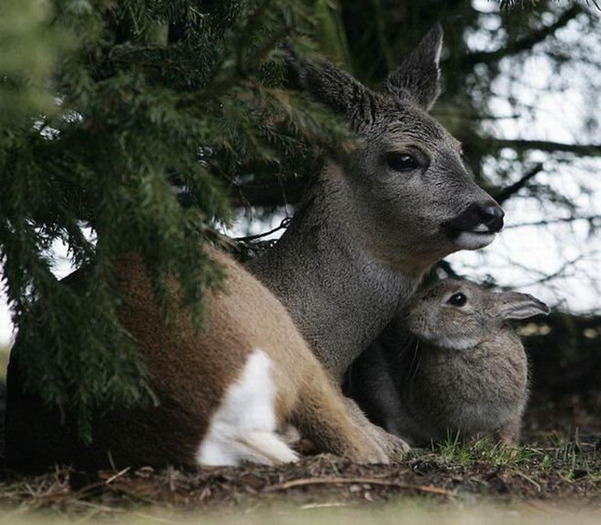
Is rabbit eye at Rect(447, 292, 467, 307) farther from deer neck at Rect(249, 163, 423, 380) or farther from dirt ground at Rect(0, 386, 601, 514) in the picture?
dirt ground at Rect(0, 386, 601, 514)

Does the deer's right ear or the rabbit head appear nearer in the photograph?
the deer's right ear

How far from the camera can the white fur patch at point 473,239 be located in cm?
695

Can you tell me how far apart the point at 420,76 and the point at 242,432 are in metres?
3.34

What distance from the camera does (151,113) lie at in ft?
15.4

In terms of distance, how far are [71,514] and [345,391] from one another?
3.14 meters

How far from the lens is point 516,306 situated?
7691 millimetres

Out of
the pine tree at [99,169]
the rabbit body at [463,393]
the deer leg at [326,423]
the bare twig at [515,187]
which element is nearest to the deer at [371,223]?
the deer leg at [326,423]

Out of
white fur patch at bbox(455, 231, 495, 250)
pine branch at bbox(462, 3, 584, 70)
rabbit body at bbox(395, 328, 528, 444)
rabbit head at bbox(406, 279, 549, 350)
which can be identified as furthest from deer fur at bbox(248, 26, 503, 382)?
pine branch at bbox(462, 3, 584, 70)

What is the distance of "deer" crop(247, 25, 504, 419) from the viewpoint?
277 inches

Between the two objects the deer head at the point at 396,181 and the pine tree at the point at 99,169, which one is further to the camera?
the deer head at the point at 396,181

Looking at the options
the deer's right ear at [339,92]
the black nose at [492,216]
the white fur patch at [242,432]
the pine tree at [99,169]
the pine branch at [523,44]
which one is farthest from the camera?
the pine branch at [523,44]

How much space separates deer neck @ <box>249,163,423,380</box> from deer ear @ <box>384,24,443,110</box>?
2.66 feet

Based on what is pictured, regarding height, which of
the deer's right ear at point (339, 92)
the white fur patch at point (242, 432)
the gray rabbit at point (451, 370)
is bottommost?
the white fur patch at point (242, 432)

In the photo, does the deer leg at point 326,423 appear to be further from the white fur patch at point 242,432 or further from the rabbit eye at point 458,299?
the rabbit eye at point 458,299
